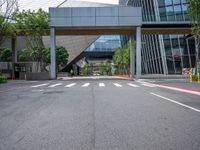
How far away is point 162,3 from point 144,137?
169 feet

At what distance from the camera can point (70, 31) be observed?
136ft

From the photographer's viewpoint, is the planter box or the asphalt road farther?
the planter box

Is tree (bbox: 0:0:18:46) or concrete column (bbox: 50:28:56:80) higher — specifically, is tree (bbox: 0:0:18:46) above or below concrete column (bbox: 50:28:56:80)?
above

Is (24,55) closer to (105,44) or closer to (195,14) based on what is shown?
(105,44)

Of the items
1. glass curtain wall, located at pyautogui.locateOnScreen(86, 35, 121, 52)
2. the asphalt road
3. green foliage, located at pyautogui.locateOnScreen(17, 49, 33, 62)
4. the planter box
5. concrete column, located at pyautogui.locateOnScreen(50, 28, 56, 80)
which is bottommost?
the asphalt road

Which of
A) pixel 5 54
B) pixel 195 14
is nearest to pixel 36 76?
pixel 195 14

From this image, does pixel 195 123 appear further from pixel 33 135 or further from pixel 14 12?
pixel 14 12

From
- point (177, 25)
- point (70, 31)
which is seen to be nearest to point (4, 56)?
point (70, 31)

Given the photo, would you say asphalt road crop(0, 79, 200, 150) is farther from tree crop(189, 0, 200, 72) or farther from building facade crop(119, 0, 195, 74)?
building facade crop(119, 0, 195, 74)

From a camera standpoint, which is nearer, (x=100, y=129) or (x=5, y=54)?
(x=100, y=129)

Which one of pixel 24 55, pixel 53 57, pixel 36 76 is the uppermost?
pixel 24 55

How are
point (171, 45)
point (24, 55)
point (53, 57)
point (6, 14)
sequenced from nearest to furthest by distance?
point (6, 14), point (53, 57), point (171, 45), point (24, 55)

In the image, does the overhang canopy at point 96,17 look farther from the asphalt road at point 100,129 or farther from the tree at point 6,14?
the asphalt road at point 100,129

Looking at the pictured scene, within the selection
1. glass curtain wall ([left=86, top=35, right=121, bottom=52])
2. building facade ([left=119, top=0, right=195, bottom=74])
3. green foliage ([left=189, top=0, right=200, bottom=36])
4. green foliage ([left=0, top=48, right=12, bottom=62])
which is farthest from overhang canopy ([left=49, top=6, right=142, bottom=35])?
glass curtain wall ([left=86, top=35, right=121, bottom=52])
